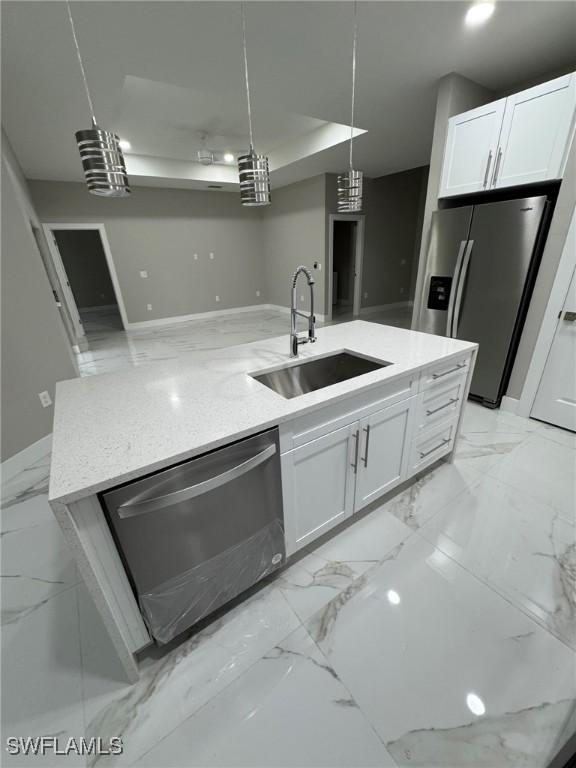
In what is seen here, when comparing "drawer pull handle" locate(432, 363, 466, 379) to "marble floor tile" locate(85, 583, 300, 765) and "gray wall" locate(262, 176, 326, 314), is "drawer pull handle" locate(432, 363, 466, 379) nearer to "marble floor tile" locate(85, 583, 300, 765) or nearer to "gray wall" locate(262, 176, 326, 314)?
"marble floor tile" locate(85, 583, 300, 765)

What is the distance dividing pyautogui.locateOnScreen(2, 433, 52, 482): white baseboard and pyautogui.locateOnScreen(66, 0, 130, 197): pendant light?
2299 mm

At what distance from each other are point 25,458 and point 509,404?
4110mm

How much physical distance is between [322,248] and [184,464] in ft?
18.9

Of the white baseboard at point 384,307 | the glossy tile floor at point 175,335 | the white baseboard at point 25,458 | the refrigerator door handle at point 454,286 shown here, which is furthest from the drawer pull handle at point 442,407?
the white baseboard at point 384,307

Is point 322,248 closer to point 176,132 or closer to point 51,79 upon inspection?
point 176,132

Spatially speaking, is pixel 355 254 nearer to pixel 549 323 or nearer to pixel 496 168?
pixel 496 168

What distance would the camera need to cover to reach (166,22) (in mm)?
1879

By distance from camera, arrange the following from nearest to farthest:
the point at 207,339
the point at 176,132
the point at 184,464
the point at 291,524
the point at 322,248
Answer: the point at 184,464 → the point at 291,524 → the point at 176,132 → the point at 207,339 → the point at 322,248

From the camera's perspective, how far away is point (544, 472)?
2.12 metres

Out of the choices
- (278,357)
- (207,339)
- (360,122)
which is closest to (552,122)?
(360,122)

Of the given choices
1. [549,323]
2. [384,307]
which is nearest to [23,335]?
[549,323]

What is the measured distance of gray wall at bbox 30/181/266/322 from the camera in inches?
215

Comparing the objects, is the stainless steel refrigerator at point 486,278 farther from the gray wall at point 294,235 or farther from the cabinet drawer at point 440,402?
the gray wall at point 294,235

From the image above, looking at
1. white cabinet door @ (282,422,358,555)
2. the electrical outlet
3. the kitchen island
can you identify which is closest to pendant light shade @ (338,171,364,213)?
the kitchen island
